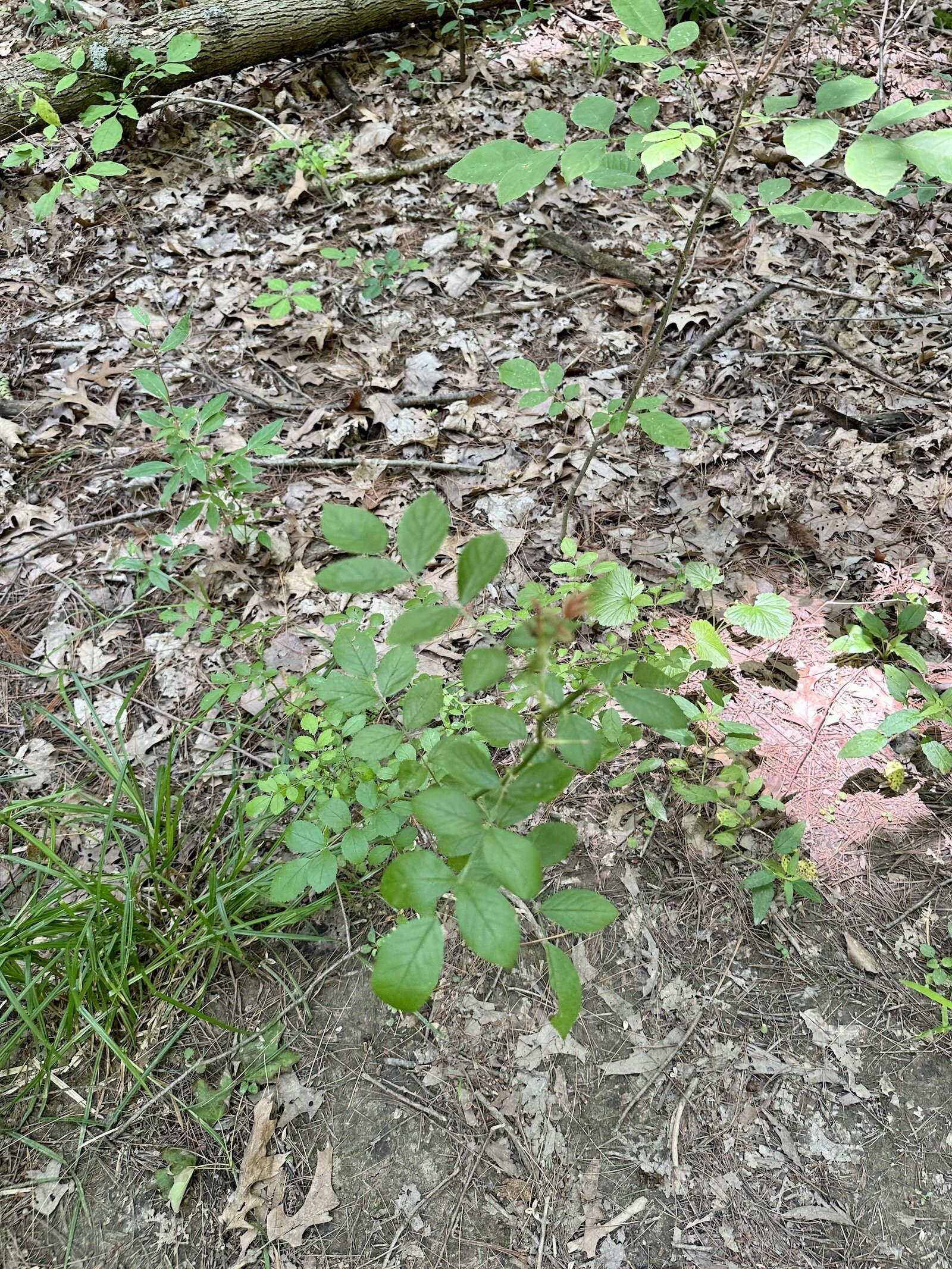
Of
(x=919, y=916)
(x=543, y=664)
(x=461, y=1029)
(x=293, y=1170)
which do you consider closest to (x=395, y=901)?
(x=543, y=664)

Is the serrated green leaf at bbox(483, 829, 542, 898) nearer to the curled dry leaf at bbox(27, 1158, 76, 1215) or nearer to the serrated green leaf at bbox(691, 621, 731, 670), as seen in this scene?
the serrated green leaf at bbox(691, 621, 731, 670)

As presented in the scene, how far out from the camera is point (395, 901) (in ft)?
3.24

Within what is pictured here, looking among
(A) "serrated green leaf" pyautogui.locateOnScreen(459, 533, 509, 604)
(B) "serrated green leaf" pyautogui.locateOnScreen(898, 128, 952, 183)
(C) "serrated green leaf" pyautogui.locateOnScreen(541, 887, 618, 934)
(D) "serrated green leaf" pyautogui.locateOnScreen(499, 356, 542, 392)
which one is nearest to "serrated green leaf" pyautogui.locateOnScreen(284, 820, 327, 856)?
(C) "serrated green leaf" pyautogui.locateOnScreen(541, 887, 618, 934)

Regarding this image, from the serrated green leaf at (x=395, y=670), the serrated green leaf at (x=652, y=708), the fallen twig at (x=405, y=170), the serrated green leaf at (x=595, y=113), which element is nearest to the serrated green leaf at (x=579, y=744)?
the serrated green leaf at (x=652, y=708)

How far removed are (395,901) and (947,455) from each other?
294 cm

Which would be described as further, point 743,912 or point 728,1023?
point 743,912

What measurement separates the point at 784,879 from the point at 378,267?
130 inches

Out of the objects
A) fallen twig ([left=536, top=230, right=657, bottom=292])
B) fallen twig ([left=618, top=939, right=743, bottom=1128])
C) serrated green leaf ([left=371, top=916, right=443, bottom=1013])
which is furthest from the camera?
fallen twig ([left=536, top=230, right=657, bottom=292])

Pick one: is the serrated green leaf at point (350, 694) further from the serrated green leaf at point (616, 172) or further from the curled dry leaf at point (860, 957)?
the curled dry leaf at point (860, 957)

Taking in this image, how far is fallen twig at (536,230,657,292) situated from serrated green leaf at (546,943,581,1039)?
3.27 metres

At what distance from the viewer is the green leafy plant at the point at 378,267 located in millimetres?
3500

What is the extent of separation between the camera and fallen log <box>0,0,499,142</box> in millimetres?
4000

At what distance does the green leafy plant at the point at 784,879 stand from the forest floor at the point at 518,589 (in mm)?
56

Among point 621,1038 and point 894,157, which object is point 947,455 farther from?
point 621,1038
